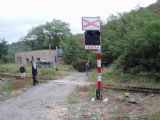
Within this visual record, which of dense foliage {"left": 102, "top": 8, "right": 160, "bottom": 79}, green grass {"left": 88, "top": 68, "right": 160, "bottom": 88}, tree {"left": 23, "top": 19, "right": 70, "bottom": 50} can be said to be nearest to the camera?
green grass {"left": 88, "top": 68, "right": 160, "bottom": 88}

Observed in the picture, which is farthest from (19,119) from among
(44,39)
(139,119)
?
(44,39)

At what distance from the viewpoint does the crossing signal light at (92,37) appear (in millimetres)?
14828

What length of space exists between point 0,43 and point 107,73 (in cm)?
5622

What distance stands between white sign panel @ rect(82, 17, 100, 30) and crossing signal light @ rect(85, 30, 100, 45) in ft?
0.54

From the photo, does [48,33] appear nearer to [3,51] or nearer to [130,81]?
[3,51]

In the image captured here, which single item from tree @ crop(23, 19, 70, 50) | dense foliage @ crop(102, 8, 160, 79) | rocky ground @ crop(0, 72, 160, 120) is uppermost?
tree @ crop(23, 19, 70, 50)

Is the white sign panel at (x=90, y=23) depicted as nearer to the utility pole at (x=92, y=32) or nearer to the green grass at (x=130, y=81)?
the utility pole at (x=92, y=32)

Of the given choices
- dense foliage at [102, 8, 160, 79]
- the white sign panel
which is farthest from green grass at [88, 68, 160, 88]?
the white sign panel

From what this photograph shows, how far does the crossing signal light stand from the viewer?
1483 cm

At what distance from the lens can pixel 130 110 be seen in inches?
466

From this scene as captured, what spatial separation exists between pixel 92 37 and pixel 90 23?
0.58 m

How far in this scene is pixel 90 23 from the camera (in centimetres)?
1485

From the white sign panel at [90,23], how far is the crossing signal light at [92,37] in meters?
0.16

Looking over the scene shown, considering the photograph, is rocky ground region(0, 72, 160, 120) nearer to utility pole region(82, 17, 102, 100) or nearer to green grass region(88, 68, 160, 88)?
utility pole region(82, 17, 102, 100)
